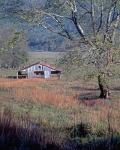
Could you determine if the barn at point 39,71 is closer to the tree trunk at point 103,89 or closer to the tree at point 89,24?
the tree at point 89,24

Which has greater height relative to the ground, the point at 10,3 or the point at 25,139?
the point at 10,3

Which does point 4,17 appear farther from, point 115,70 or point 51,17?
point 115,70

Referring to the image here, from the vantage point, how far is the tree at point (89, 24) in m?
25.1

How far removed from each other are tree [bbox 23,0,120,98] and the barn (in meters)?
56.0

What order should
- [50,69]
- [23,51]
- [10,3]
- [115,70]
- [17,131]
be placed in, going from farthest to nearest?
[23,51], [50,69], [10,3], [115,70], [17,131]

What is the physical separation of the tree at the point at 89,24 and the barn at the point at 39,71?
56.0 m

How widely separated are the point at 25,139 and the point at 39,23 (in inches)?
818

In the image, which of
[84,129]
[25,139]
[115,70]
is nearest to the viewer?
[25,139]

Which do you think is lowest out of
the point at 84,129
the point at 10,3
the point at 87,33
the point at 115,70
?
the point at 84,129

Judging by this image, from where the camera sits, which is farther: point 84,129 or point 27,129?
point 84,129

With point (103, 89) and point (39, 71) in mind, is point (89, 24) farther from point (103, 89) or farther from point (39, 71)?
point (39, 71)

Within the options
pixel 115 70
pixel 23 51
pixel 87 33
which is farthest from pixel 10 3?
pixel 23 51

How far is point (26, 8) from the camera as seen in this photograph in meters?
26.6

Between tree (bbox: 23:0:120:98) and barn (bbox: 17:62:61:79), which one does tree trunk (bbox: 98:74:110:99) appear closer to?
tree (bbox: 23:0:120:98)
